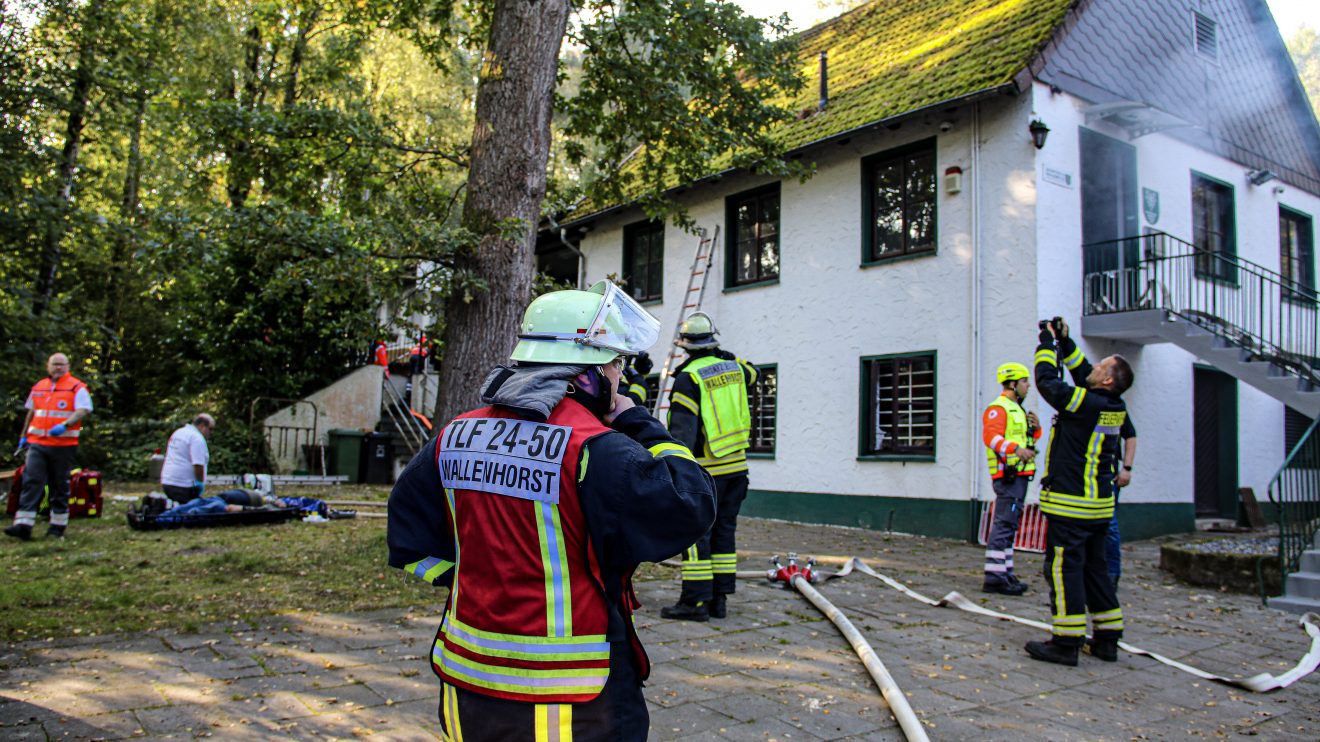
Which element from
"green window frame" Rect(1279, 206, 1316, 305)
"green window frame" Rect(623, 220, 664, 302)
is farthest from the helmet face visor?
"green window frame" Rect(1279, 206, 1316, 305)

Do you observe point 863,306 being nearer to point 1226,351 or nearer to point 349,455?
point 1226,351

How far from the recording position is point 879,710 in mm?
4477

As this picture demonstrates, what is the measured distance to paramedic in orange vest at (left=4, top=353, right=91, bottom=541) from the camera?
30.8 ft

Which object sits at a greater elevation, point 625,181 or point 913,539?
point 625,181

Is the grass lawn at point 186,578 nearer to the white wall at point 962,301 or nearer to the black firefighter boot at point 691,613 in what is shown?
the black firefighter boot at point 691,613

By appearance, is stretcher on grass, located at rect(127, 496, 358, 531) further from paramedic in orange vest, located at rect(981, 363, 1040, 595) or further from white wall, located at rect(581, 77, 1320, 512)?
paramedic in orange vest, located at rect(981, 363, 1040, 595)

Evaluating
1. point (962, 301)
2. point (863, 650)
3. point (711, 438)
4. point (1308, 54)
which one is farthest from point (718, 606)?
point (1308, 54)

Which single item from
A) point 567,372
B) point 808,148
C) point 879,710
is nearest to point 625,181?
point 808,148

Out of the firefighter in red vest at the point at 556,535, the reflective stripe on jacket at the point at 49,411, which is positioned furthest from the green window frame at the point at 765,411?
the firefighter in red vest at the point at 556,535

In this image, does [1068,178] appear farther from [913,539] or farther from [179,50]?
[179,50]

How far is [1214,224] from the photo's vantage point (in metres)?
14.9

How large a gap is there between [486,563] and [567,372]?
506 mm

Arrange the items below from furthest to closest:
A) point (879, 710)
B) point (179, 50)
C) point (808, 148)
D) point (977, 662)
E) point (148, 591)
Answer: point (179, 50) → point (808, 148) → point (148, 591) → point (977, 662) → point (879, 710)

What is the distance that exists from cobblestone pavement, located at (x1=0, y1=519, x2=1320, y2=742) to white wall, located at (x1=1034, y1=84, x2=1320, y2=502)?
19.1ft
